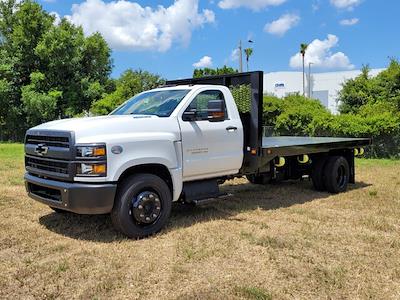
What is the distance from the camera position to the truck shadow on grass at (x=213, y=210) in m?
6.47

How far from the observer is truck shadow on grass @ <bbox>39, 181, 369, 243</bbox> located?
647 cm

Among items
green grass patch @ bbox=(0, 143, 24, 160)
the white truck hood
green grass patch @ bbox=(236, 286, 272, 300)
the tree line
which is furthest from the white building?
green grass patch @ bbox=(236, 286, 272, 300)

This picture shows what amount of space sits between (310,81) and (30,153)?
64.9m

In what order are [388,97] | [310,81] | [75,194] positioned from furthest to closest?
1. [310,81]
2. [388,97]
3. [75,194]

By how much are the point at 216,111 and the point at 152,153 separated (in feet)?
4.08

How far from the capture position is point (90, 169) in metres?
5.66

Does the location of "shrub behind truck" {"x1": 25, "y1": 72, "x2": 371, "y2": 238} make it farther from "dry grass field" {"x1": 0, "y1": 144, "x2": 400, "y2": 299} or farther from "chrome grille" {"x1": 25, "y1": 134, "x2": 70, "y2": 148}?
"dry grass field" {"x1": 0, "y1": 144, "x2": 400, "y2": 299}

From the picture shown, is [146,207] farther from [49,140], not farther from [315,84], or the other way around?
[315,84]

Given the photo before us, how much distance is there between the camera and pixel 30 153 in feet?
21.2

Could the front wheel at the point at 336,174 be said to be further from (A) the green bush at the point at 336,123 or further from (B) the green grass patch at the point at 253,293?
(A) the green bush at the point at 336,123

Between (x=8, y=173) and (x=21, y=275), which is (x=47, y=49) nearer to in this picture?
(x=8, y=173)

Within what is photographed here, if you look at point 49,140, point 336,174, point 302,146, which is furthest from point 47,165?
point 336,174

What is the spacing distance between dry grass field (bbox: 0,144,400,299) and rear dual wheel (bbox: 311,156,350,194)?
110cm

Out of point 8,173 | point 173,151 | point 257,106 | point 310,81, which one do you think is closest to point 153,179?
point 173,151
